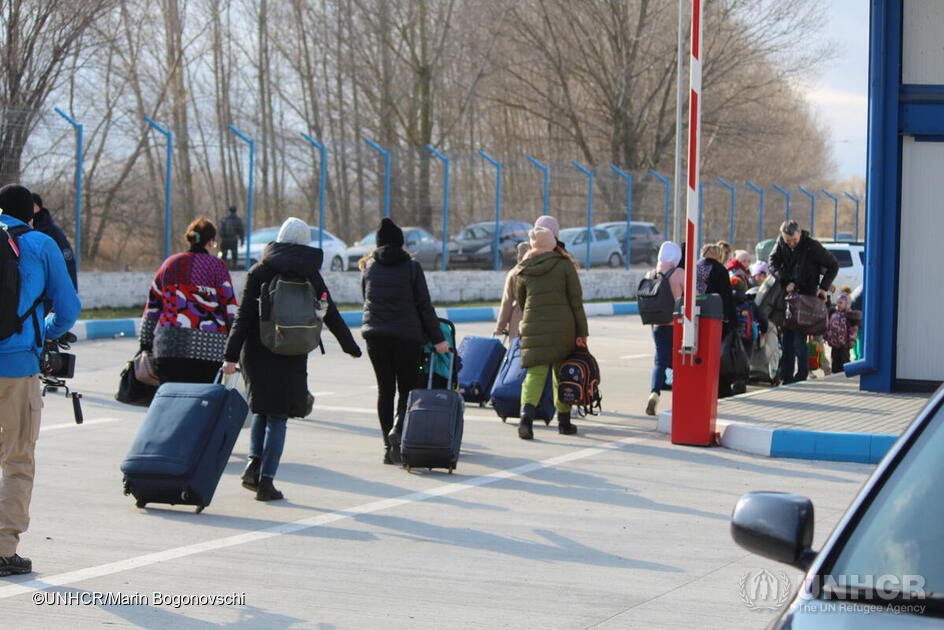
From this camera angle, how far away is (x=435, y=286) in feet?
96.4

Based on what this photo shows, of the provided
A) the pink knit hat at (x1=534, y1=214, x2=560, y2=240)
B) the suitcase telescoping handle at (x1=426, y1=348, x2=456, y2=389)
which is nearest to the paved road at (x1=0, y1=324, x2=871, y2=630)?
the suitcase telescoping handle at (x1=426, y1=348, x2=456, y2=389)

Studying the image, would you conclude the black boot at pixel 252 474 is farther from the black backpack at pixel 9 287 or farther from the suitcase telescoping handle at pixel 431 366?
the black backpack at pixel 9 287

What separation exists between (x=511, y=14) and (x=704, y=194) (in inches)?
483

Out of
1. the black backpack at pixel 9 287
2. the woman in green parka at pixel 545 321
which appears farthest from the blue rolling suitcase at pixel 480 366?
the black backpack at pixel 9 287

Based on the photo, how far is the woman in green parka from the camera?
35.9ft

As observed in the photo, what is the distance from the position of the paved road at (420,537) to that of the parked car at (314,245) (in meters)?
14.5

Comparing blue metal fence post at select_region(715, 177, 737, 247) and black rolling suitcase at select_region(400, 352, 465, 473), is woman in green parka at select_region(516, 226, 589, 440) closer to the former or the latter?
black rolling suitcase at select_region(400, 352, 465, 473)

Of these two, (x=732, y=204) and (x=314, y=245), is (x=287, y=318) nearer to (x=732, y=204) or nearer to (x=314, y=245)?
(x=314, y=245)

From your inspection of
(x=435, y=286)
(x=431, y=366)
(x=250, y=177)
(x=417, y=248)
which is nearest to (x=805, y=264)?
(x=431, y=366)

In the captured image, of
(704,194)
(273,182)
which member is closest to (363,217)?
(273,182)

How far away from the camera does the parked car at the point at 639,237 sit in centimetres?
3450

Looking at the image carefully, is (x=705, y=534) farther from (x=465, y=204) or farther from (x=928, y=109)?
(x=465, y=204)

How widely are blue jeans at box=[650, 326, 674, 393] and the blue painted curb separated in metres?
2.83

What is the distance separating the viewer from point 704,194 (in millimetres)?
37812
